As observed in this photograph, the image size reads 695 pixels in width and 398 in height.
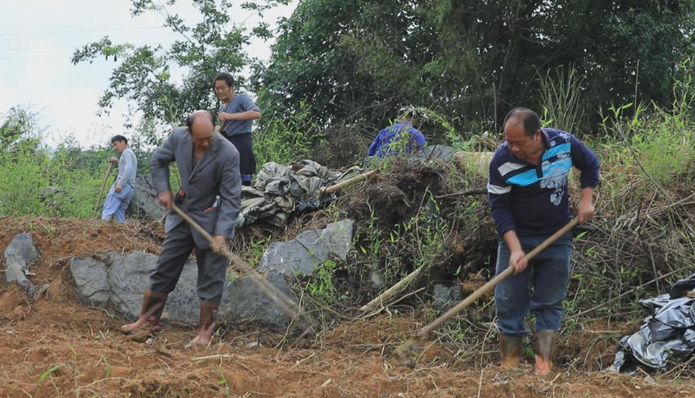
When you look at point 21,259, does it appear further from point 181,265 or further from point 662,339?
point 662,339

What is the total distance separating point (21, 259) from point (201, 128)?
2.69m

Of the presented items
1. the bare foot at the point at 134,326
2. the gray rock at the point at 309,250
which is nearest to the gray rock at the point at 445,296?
the gray rock at the point at 309,250

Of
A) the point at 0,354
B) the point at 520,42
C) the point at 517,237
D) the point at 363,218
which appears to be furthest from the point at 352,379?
the point at 520,42

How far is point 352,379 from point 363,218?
2727 millimetres

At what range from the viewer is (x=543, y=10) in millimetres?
13625

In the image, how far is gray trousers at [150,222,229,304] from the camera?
5.71m

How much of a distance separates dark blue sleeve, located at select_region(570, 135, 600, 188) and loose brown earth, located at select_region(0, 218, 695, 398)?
3.79 ft

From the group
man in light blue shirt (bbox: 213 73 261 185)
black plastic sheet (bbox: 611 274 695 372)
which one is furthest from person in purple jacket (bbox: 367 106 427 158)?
black plastic sheet (bbox: 611 274 695 372)

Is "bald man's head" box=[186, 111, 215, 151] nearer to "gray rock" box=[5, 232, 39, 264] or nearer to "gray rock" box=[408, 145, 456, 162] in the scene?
"gray rock" box=[408, 145, 456, 162]

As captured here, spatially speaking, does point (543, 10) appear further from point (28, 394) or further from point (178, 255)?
point (28, 394)

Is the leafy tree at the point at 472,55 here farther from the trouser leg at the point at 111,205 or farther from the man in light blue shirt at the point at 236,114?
the trouser leg at the point at 111,205

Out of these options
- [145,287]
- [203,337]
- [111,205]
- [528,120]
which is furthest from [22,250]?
[528,120]

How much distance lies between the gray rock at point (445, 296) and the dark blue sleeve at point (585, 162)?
4.87 feet

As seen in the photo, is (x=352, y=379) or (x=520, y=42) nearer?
(x=352, y=379)
